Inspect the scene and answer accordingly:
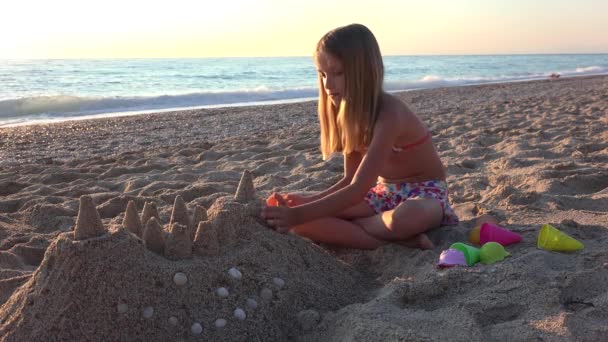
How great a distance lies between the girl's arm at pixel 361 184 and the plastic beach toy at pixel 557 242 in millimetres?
797

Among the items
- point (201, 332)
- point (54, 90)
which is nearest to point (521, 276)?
point (201, 332)

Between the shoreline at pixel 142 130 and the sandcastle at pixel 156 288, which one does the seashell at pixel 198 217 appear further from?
the shoreline at pixel 142 130

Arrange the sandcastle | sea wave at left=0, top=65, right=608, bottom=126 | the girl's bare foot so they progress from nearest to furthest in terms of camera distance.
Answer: the sandcastle, the girl's bare foot, sea wave at left=0, top=65, right=608, bottom=126

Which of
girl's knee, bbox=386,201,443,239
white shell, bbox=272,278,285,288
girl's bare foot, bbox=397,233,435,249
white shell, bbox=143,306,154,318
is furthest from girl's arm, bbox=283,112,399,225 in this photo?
white shell, bbox=143,306,154,318

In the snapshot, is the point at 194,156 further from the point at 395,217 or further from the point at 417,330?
the point at 417,330

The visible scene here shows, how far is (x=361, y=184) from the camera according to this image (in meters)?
2.60

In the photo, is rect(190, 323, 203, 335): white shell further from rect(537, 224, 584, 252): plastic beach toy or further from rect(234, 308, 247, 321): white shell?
rect(537, 224, 584, 252): plastic beach toy

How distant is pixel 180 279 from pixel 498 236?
150cm

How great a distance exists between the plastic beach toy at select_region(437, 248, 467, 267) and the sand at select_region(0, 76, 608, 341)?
53 millimetres

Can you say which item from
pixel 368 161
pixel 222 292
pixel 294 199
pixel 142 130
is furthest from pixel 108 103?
pixel 222 292

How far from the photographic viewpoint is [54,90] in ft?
46.9

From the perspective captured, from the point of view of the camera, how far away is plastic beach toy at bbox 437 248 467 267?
2.30m

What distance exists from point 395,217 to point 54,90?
1372 cm

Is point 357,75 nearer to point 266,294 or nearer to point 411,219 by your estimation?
point 411,219
